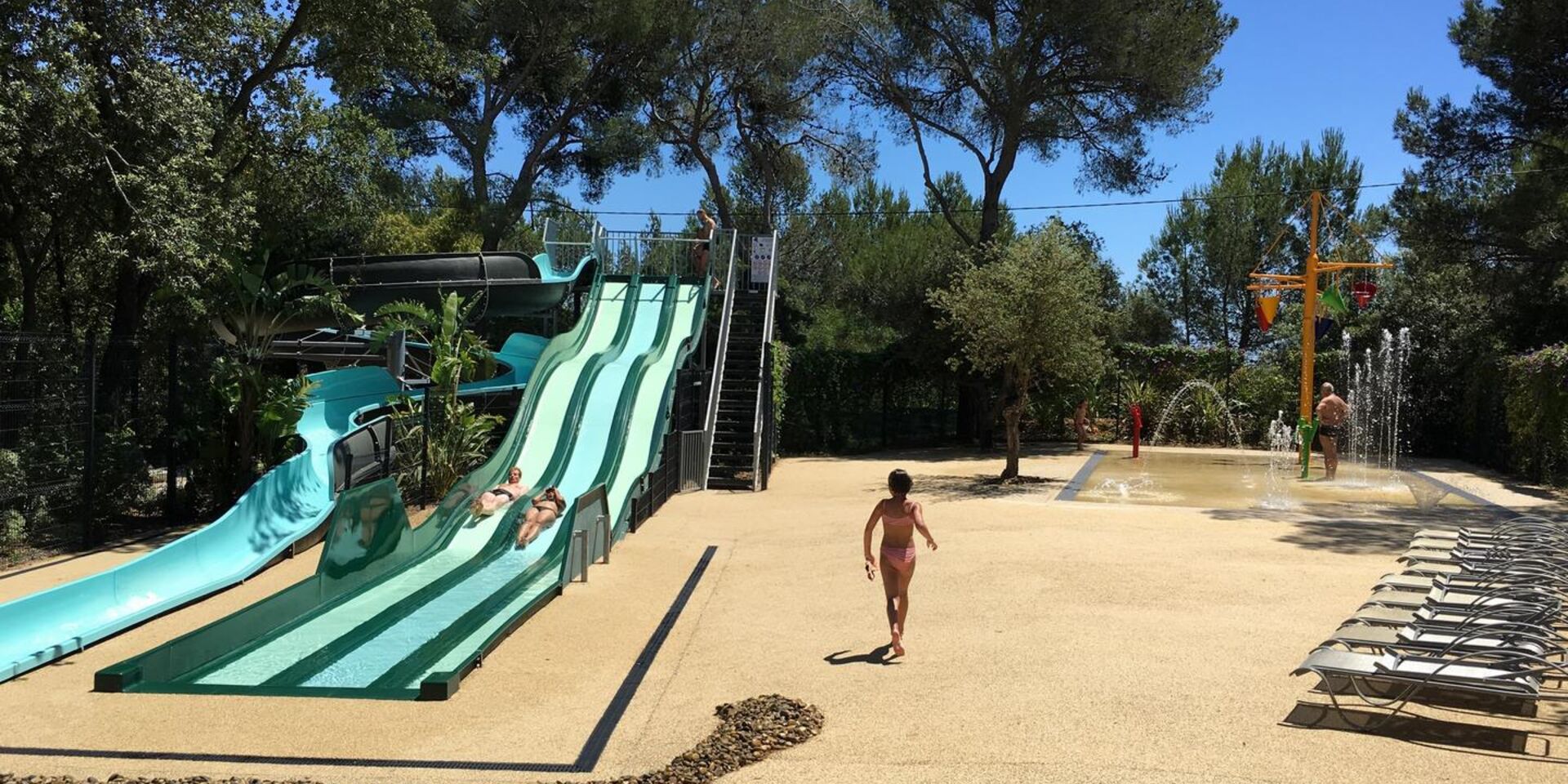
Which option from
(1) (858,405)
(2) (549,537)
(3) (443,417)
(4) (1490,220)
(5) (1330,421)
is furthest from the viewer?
(1) (858,405)

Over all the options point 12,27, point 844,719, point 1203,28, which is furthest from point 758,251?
point 844,719

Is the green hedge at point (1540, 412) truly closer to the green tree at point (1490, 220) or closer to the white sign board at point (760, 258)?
the green tree at point (1490, 220)

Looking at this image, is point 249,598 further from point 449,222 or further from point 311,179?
point 449,222

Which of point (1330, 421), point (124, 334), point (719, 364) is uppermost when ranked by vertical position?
point (719, 364)

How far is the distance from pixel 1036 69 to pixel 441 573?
21.4m

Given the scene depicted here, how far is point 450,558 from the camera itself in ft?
35.7

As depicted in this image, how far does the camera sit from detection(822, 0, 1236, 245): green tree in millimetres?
25781

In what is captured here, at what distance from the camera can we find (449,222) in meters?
27.6

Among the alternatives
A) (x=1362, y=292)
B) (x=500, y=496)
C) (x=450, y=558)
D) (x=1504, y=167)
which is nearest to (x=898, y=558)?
(x=450, y=558)

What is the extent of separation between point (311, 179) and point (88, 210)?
3.03 m

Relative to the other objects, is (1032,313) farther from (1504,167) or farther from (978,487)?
(1504,167)

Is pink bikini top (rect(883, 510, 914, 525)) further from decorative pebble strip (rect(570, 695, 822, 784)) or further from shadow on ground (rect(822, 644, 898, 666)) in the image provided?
decorative pebble strip (rect(570, 695, 822, 784))

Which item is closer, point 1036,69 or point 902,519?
point 902,519

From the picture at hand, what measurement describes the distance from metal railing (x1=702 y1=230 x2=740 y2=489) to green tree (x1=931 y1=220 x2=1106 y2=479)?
392cm
